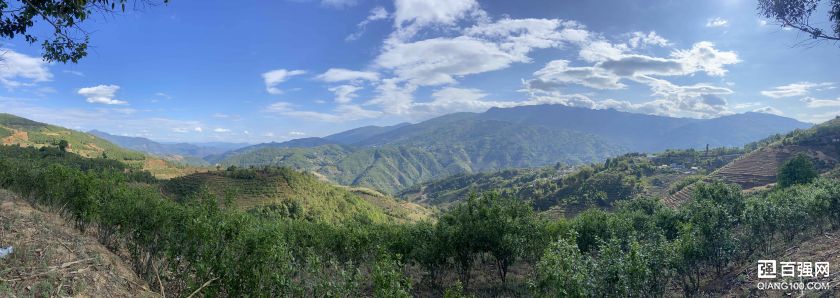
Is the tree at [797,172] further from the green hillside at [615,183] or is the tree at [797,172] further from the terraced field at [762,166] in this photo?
the green hillside at [615,183]

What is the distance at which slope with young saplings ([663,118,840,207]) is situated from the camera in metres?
102

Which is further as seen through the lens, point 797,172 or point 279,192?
point 279,192

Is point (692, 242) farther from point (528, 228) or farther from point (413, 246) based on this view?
point (413, 246)

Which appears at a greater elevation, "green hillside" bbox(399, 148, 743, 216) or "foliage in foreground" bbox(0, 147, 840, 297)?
"foliage in foreground" bbox(0, 147, 840, 297)

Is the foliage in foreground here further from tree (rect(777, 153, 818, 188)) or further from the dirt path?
tree (rect(777, 153, 818, 188))

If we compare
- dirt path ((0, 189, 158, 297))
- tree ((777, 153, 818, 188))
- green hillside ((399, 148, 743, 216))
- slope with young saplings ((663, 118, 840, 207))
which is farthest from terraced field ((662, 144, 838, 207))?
dirt path ((0, 189, 158, 297))

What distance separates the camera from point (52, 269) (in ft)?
27.7

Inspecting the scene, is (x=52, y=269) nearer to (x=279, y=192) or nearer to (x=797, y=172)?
(x=797, y=172)

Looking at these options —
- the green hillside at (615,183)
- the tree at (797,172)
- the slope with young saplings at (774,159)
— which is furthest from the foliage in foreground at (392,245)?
the green hillside at (615,183)

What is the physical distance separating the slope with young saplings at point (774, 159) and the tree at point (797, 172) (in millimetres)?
27780

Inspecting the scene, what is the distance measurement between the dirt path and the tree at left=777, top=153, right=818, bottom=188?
89445 mm

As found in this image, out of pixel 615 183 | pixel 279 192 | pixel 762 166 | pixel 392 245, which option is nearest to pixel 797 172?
pixel 762 166

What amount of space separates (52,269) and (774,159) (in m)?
159

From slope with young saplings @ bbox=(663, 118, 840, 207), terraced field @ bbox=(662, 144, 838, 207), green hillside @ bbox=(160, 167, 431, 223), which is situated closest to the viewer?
green hillside @ bbox=(160, 167, 431, 223)
